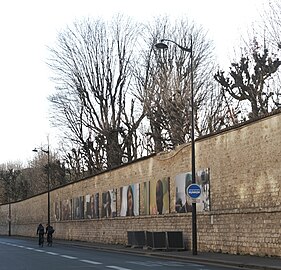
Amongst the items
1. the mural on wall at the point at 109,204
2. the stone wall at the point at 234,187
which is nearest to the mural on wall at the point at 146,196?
the stone wall at the point at 234,187

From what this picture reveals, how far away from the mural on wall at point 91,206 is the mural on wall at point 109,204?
160cm

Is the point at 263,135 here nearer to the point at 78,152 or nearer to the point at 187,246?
the point at 187,246

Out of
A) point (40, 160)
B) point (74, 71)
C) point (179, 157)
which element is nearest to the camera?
point (179, 157)

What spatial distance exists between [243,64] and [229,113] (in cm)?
543

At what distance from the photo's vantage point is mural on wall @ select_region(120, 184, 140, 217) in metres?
39.4

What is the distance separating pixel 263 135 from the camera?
24.1 metres

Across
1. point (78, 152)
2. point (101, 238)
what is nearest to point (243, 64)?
point (101, 238)

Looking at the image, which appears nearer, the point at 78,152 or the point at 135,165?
the point at 135,165

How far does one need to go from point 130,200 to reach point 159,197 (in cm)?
560

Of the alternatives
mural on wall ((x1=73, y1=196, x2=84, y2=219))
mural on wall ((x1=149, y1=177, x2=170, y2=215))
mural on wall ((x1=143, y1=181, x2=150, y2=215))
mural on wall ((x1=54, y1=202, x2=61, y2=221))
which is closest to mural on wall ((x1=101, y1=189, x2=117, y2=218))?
mural on wall ((x1=143, y1=181, x2=150, y2=215))

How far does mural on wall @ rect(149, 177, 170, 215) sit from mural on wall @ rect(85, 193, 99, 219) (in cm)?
1209

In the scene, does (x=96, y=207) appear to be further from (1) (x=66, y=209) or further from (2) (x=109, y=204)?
(1) (x=66, y=209)

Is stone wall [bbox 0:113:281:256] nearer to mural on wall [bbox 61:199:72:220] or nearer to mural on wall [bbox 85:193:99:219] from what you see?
mural on wall [bbox 85:193:99:219]

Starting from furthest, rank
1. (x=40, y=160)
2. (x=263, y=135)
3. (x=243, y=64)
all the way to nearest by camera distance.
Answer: (x=40, y=160), (x=243, y=64), (x=263, y=135)
